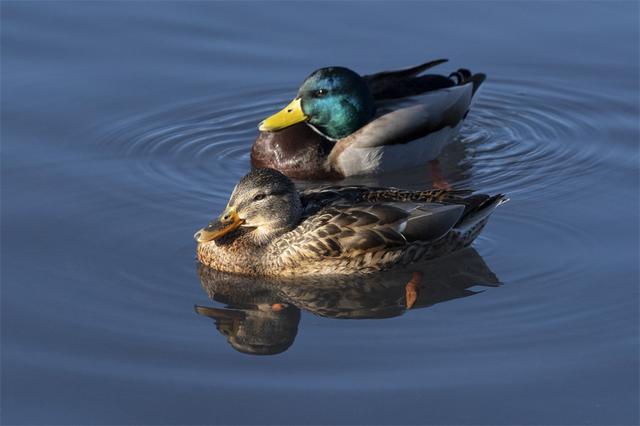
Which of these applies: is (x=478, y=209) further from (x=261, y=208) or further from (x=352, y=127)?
(x=352, y=127)

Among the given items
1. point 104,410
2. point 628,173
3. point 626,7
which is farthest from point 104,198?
point 626,7

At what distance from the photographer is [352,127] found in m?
10.9

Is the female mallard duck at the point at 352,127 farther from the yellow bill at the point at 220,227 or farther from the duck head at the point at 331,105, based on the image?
the yellow bill at the point at 220,227

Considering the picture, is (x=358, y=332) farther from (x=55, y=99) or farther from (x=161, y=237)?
(x=55, y=99)

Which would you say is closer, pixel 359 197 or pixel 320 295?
pixel 320 295

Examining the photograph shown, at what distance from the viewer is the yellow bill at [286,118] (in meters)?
10.7

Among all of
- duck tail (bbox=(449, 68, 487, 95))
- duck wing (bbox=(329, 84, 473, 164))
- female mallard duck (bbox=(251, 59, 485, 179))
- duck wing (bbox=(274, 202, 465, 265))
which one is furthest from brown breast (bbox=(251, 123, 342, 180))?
duck wing (bbox=(274, 202, 465, 265))

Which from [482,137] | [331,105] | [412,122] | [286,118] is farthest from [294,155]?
[482,137]

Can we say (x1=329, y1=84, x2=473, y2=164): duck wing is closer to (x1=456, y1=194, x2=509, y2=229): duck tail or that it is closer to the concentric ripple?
the concentric ripple

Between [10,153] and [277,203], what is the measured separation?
270 cm

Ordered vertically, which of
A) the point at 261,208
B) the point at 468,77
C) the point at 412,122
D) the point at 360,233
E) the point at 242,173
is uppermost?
the point at 468,77

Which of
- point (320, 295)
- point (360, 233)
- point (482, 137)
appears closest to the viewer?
point (320, 295)

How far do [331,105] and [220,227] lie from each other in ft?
8.54

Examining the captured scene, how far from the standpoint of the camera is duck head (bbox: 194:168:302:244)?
846 centimetres
